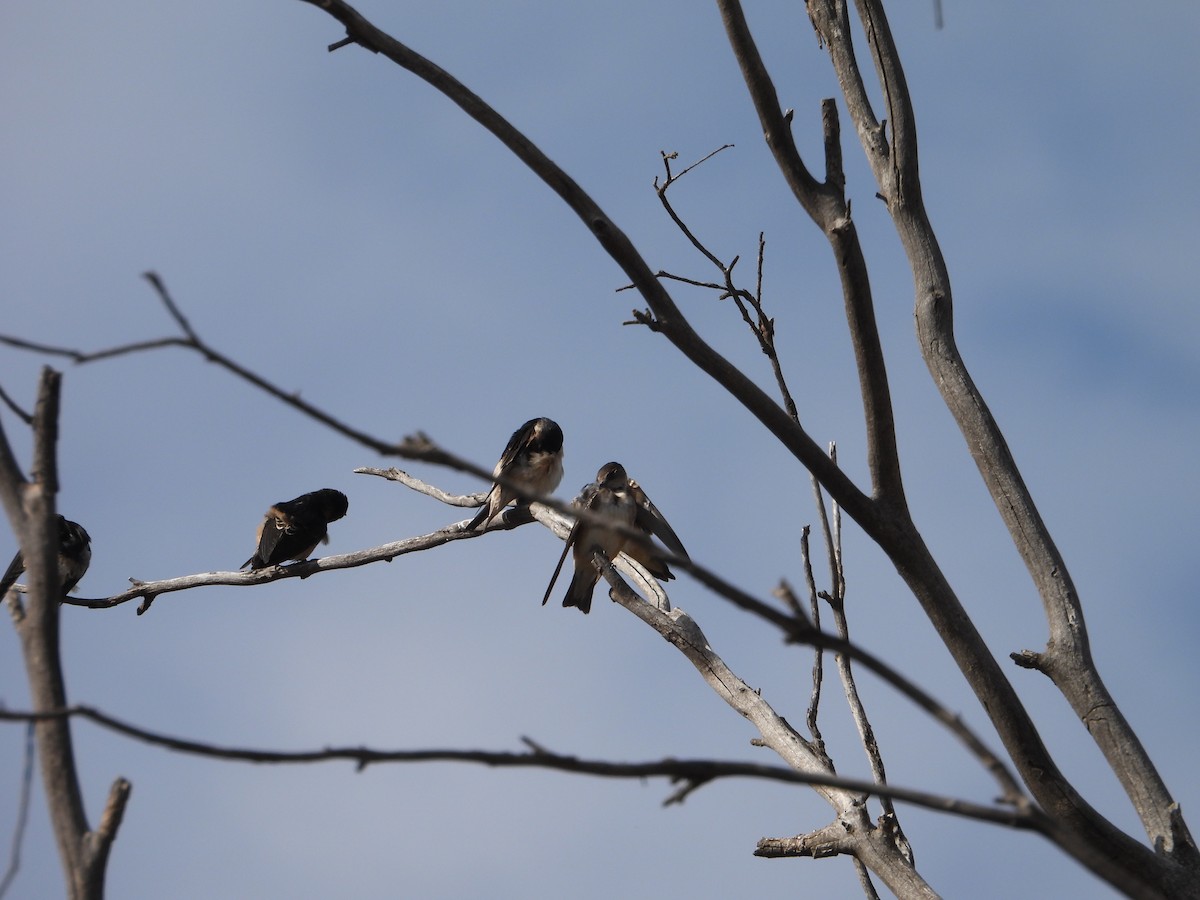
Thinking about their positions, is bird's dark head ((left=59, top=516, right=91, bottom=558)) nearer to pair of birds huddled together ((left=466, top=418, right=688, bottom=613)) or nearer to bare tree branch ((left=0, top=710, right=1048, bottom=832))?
pair of birds huddled together ((left=466, top=418, right=688, bottom=613))

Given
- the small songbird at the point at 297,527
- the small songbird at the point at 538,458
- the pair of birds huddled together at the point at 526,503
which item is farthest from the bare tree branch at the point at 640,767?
the small songbird at the point at 297,527

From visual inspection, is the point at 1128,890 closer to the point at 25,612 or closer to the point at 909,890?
the point at 25,612

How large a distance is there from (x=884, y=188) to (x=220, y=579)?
5.71m

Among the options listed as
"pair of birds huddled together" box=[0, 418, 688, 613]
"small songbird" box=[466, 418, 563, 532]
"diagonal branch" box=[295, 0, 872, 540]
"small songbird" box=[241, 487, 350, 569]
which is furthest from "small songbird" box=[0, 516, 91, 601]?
"diagonal branch" box=[295, 0, 872, 540]

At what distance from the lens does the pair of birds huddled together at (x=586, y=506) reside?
6.29 meters

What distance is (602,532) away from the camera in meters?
6.30

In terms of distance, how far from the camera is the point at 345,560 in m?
7.32

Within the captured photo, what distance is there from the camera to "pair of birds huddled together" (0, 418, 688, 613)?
6.46 m

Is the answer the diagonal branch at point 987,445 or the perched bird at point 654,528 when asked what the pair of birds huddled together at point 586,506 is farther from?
the diagonal branch at point 987,445

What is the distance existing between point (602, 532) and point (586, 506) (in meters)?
0.85

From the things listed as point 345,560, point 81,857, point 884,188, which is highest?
point 345,560

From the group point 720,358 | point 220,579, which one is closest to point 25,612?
point 720,358

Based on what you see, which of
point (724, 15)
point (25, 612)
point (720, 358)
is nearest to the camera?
point (25, 612)

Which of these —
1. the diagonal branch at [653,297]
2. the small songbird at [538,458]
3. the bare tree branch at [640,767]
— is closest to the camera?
the bare tree branch at [640,767]
